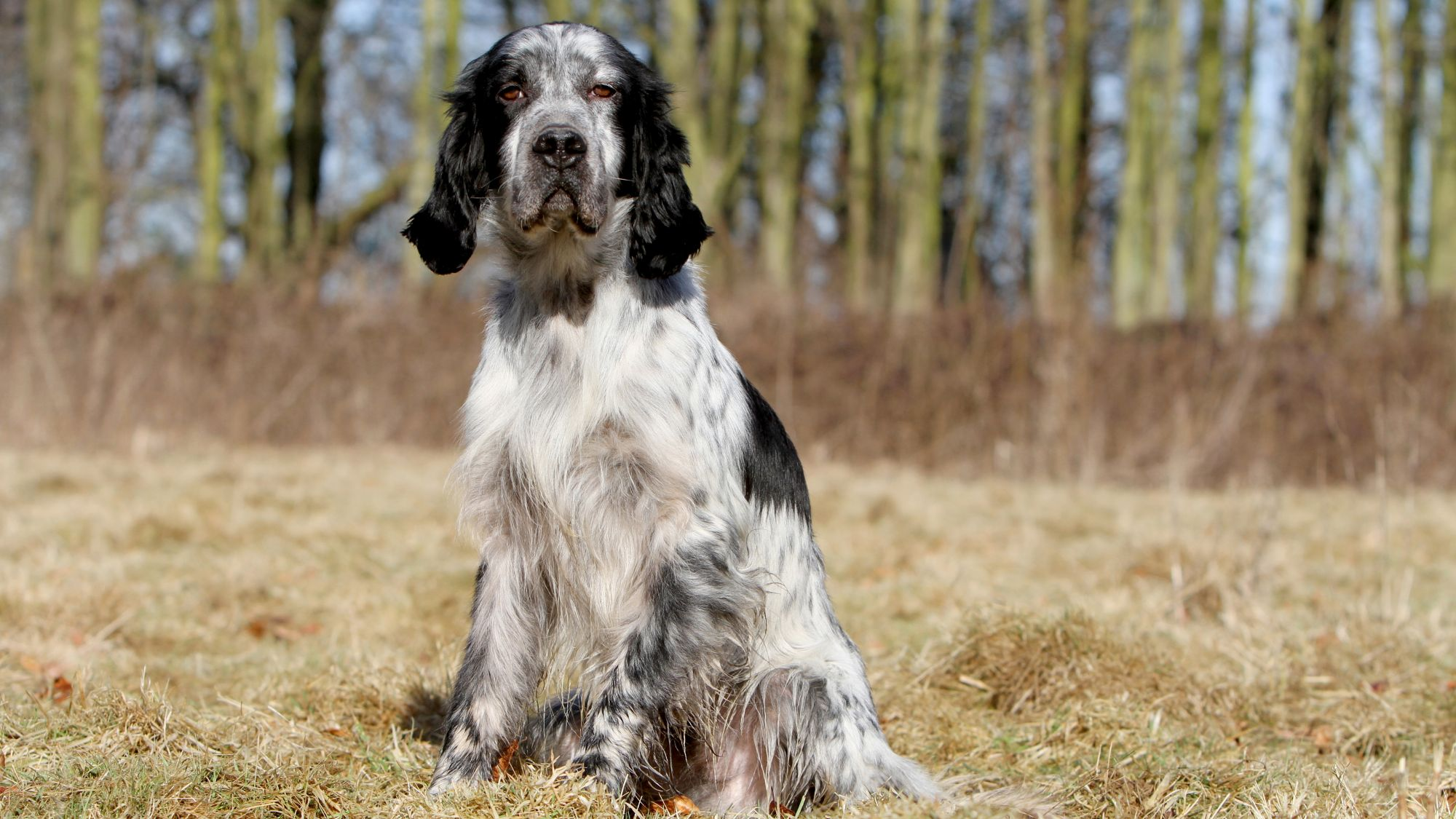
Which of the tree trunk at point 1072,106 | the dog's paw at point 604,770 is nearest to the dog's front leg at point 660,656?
the dog's paw at point 604,770

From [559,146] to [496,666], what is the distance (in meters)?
1.21

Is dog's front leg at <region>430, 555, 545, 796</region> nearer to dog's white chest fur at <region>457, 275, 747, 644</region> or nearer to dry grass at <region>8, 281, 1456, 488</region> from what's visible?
dog's white chest fur at <region>457, 275, 747, 644</region>

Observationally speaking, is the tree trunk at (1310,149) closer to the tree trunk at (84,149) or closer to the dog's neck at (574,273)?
the dog's neck at (574,273)

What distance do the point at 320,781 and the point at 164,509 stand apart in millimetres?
4565

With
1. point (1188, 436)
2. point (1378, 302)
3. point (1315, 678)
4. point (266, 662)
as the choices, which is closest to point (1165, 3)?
point (1378, 302)

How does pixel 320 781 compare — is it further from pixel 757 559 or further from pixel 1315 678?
pixel 1315 678

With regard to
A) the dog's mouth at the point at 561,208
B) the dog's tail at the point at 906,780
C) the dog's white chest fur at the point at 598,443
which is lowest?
the dog's tail at the point at 906,780

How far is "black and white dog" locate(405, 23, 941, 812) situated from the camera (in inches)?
109

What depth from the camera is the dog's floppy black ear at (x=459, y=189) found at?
308cm

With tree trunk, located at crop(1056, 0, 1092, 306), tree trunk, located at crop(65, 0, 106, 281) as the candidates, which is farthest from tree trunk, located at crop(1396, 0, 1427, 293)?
tree trunk, located at crop(65, 0, 106, 281)

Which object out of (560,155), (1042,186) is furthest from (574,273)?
(1042,186)

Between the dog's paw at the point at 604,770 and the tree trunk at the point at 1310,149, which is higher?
the tree trunk at the point at 1310,149

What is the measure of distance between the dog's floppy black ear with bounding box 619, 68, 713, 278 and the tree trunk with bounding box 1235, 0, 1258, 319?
13.6 metres

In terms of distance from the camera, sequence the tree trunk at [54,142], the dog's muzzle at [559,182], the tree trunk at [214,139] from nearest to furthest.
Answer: the dog's muzzle at [559,182], the tree trunk at [54,142], the tree trunk at [214,139]
